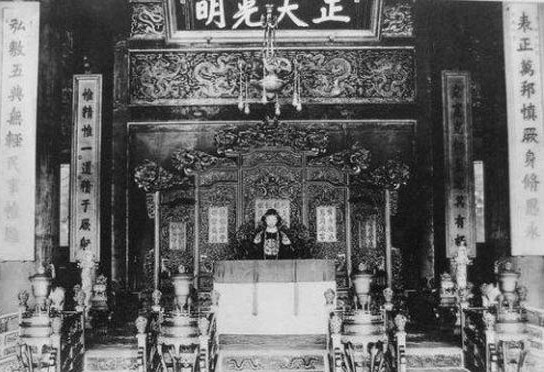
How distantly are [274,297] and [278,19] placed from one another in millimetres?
3356

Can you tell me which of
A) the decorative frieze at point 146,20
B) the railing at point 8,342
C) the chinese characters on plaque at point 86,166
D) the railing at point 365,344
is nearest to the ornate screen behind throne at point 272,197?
the chinese characters on plaque at point 86,166

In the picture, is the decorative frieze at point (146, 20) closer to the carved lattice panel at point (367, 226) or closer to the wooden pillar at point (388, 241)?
the carved lattice panel at point (367, 226)

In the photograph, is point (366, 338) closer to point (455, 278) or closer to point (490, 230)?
point (455, 278)

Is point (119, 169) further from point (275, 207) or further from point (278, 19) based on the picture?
point (278, 19)

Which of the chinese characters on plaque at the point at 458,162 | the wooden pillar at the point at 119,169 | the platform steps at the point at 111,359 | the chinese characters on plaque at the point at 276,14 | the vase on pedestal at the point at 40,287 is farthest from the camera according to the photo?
the wooden pillar at the point at 119,169

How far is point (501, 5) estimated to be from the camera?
289 inches

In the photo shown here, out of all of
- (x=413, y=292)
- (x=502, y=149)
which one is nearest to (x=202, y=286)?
(x=413, y=292)

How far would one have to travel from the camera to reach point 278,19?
7.96m

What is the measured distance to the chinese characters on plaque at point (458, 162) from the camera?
26.5ft

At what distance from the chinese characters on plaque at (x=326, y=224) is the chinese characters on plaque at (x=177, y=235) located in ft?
5.23

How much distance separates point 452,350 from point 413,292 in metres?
2.10

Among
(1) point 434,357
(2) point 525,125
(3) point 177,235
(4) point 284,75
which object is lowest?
(1) point 434,357

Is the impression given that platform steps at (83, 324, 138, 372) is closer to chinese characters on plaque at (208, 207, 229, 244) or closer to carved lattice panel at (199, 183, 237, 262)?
carved lattice panel at (199, 183, 237, 262)

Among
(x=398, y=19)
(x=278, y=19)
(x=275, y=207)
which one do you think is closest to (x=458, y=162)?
(x=398, y=19)
